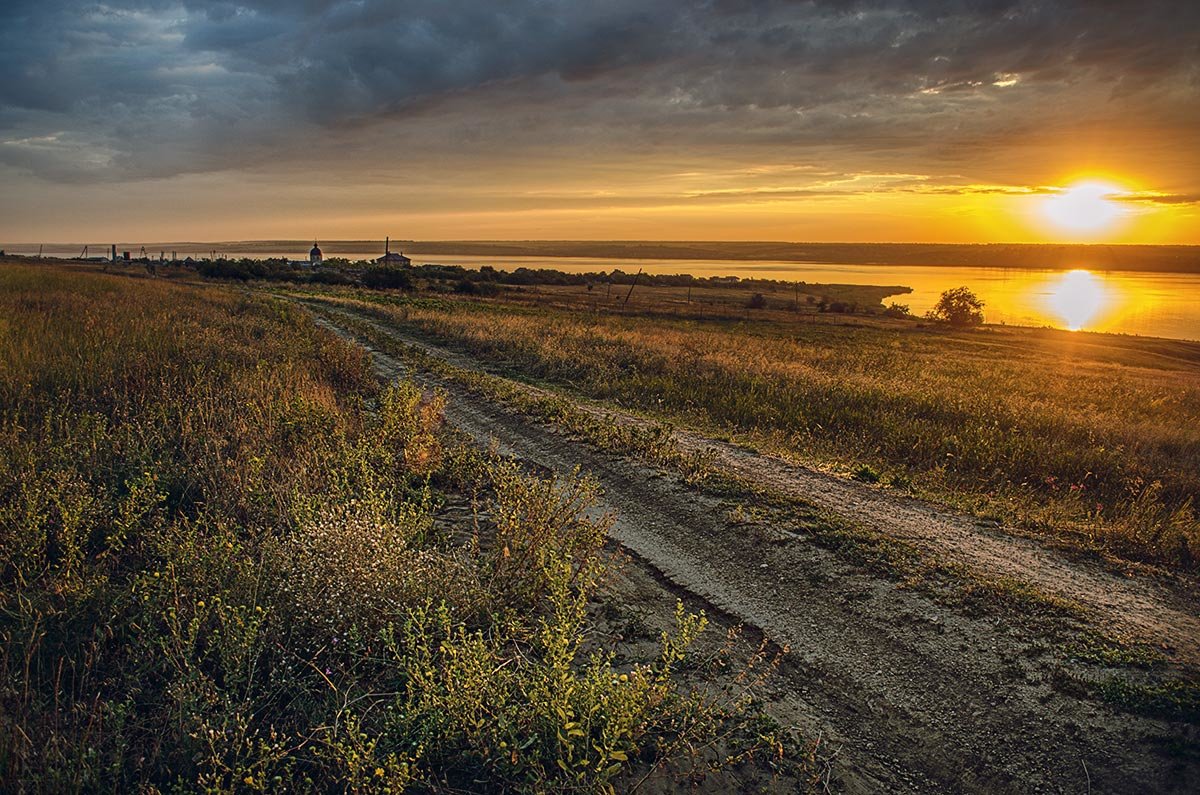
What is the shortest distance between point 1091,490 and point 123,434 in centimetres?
1247

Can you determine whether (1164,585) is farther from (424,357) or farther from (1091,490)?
(424,357)

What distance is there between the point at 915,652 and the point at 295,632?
4101mm

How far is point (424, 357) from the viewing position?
17000 millimetres

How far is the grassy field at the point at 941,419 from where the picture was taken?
26.0ft

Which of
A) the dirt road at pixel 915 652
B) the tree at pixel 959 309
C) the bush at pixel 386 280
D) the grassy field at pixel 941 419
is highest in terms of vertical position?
the bush at pixel 386 280

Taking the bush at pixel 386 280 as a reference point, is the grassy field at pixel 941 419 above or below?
below

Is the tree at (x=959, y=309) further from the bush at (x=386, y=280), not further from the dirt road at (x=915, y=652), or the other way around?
the dirt road at (x=915, y=652)

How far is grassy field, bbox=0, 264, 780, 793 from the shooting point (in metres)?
3.14

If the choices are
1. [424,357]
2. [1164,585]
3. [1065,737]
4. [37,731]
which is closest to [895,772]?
[1065,737]

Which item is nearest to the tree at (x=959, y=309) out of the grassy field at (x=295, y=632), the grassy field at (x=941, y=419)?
the grassy field at (x=941, y=419)

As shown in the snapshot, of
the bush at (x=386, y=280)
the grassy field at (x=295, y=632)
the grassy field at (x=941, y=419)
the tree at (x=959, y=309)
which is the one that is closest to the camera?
the grassy field at (x=295, y=632)

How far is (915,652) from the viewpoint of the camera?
4.58 metres

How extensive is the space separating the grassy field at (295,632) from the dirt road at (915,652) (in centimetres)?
71

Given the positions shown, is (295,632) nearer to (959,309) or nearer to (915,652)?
(915,652)
